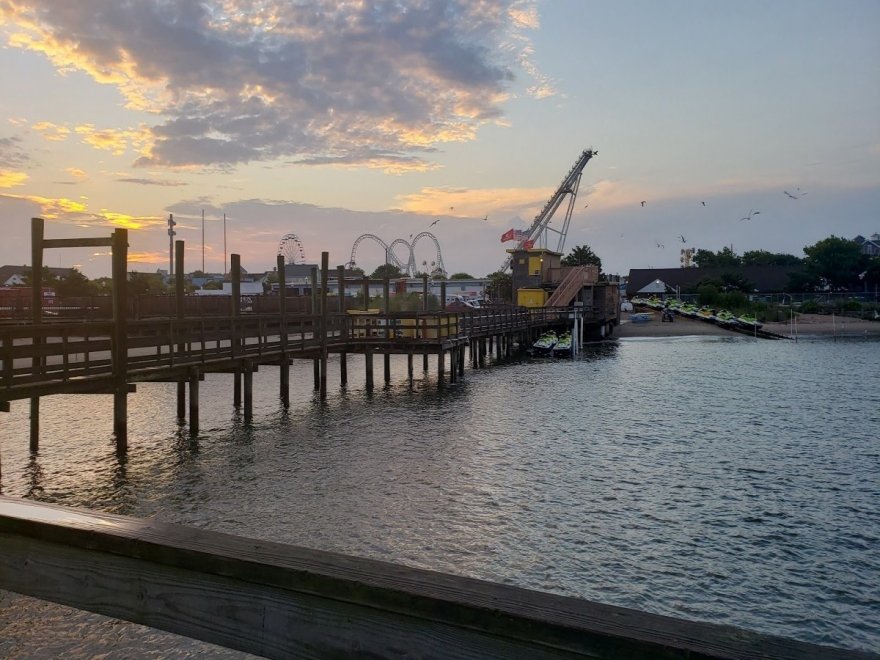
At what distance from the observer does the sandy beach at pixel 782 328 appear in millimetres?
66688

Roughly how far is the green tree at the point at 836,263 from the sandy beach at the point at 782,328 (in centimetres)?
3131

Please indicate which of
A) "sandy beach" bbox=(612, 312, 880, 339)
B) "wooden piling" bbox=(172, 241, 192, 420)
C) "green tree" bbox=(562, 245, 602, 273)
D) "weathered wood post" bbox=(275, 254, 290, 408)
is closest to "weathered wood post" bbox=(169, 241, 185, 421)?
"wooden piling" bbox=(172, 241, 192, 420)

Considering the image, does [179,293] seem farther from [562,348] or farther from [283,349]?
[562,348]

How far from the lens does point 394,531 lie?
1179cm

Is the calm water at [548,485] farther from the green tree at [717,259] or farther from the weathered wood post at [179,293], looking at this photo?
the green tree at [717,259]

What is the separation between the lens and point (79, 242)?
16516mm

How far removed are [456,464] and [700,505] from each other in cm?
580

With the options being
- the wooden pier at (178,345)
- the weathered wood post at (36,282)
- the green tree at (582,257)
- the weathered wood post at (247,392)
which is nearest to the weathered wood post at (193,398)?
the wooden pier at (178,345)

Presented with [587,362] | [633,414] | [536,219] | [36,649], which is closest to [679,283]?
[536,219]

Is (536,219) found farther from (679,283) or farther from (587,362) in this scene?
(587,362)

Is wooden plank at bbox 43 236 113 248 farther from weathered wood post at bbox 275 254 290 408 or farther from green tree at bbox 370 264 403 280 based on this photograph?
green tree at bbox 370 264 403 280

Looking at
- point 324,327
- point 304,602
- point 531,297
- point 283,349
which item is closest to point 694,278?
point 531,297

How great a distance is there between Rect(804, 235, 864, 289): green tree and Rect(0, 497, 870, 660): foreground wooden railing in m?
117

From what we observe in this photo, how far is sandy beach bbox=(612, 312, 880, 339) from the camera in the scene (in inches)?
2625
